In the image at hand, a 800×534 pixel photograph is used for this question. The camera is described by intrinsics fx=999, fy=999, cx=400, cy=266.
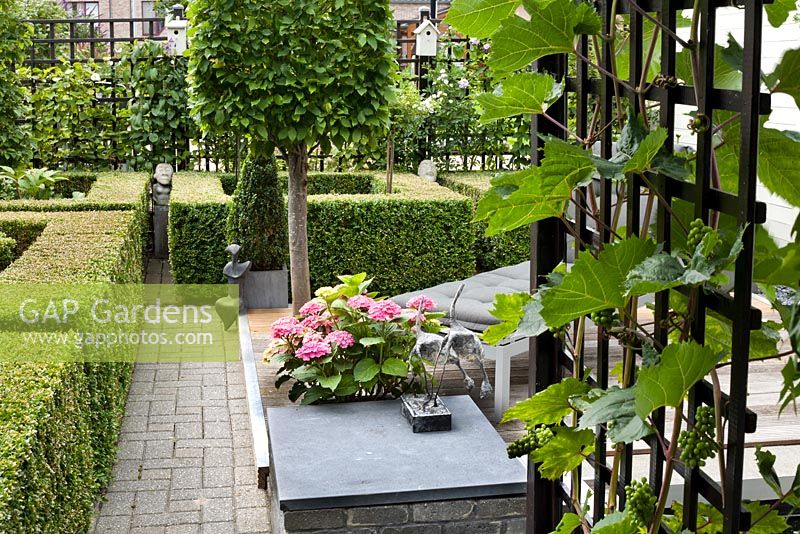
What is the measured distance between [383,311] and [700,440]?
10.6ft

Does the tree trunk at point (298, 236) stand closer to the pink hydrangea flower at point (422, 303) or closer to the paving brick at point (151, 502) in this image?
the pink hydrangea flower at point (422, 303)

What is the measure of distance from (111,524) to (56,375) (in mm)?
1053

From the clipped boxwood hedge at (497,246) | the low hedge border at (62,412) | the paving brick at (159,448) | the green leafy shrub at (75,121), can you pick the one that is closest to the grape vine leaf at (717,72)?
the low hedge border at (62,412)

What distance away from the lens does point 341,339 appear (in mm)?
4199

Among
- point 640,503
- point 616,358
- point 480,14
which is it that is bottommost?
point 616,358

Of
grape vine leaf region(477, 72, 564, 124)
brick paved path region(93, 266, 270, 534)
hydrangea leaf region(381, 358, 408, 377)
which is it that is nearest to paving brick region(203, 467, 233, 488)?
brick paved path region(93, 266, 270, 534)

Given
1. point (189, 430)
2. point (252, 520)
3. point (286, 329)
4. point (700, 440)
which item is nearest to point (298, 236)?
point (189, 430)

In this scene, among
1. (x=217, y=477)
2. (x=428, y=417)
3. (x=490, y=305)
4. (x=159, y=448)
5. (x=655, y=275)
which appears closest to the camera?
(x=655, y=275)

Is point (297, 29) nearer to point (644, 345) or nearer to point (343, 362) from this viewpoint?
point (343, 362)

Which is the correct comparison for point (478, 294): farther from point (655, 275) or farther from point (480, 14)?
point (655, 275)

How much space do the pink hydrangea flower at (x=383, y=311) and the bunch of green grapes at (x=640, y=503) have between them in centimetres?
310

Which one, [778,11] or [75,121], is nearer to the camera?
[778,11]

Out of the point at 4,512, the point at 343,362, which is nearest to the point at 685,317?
the point at 4,512

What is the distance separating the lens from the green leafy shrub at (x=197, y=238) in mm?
7359
